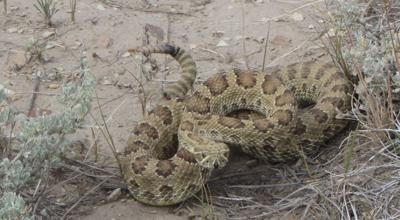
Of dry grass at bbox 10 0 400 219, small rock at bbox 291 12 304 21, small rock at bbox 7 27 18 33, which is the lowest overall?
dry grass at bbox 10 0 400 219

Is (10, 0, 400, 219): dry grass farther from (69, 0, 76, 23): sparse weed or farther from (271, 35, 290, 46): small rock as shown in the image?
(69, 0, 76, 23): sparse weed

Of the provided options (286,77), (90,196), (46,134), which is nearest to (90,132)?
(90,196)

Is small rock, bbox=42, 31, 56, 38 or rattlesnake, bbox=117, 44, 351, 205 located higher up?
small rock, bbox=42, 31, 56, 38

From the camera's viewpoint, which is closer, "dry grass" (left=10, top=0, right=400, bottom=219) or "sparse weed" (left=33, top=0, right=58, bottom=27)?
"dry grass" (left=10, top=0, right=400, bottom=219)

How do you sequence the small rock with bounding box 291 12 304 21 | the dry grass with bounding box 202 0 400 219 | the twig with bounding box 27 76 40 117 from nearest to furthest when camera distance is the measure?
the dry grass with bounding box 202 0 400 219 → the twig with bounding box 27 76 40 117 → the small rock with bounding box 291 12 304 21

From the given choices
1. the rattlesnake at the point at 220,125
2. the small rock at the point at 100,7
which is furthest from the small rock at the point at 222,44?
the small rock at the point at 100,7

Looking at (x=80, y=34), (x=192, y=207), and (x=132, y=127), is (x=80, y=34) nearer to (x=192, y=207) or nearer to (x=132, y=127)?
(x=132, y=127)

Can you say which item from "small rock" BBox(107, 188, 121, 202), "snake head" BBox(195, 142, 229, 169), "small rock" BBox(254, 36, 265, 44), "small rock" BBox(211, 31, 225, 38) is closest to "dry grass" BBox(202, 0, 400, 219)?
"snake head" BBox(195, 142, 229, 169)

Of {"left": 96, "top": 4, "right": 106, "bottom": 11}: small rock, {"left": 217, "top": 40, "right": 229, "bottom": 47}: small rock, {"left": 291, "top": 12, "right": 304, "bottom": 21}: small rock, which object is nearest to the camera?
{"left": 217, "top": 40, "right": 229, "bottom": 47}: small rock

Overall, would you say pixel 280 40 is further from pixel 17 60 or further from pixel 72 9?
pixel 17 60
